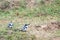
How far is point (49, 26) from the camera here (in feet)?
29.2

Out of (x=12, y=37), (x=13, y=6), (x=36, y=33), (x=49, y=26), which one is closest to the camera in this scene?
(x=12, y=37)

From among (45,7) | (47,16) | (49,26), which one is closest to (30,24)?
(49,26)

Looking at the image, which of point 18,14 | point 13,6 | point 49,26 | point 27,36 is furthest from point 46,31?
point 13,6

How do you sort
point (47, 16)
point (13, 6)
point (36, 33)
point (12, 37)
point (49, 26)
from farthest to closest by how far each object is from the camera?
1. point (13, 6)
2. point (47, 16)
3. point (49, 26)
4. point (36, 33)
5. point (12, 37)

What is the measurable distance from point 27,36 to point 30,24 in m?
1.63

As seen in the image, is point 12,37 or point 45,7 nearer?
point 12,37

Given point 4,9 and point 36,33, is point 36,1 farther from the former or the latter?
point 36,33

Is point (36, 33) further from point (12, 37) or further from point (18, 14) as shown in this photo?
point (18, 14)

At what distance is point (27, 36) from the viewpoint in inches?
292

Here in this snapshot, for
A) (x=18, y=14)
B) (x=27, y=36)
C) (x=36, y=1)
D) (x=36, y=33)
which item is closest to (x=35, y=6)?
(x=36, y=1)

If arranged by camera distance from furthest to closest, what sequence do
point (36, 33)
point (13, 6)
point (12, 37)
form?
point (13, 6)
point (36, 33)
point (12, 37)

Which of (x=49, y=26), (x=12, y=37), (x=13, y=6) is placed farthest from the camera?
(x=13, y=6)

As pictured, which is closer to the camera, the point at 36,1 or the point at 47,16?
the point at 47,16

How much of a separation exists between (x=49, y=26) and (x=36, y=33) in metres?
0.82
